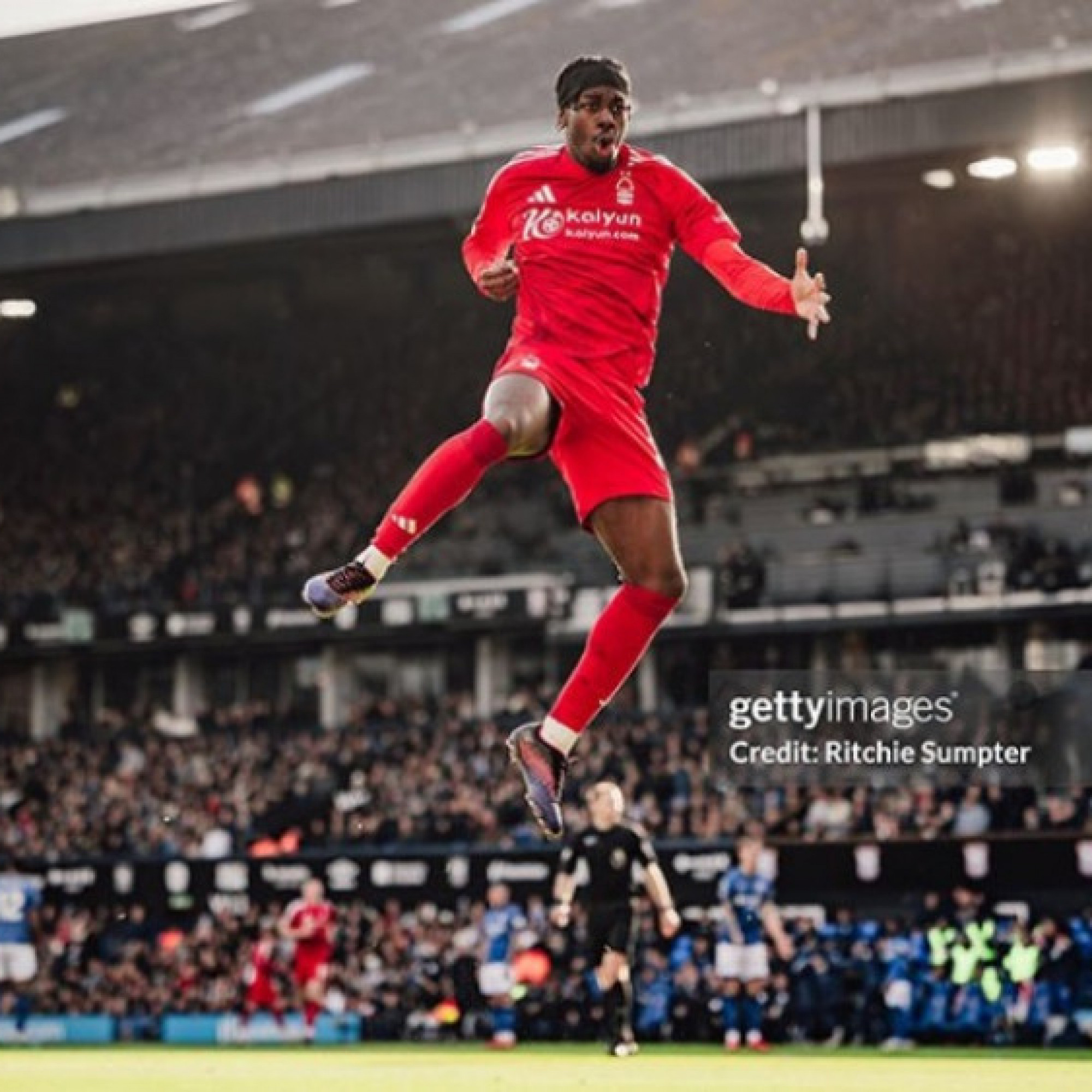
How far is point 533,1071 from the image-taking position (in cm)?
1538

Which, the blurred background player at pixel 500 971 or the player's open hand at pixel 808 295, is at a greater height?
the player's open hand at pixel 808 295

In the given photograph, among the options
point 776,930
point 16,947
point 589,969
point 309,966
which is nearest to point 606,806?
point 776,930

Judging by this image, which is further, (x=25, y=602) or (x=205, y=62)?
(x=25, y=602)

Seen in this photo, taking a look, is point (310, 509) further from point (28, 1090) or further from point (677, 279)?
point (28, 1090)

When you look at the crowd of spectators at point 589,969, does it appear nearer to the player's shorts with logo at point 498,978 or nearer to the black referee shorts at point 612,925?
the player's shorts with logo at point 498,978

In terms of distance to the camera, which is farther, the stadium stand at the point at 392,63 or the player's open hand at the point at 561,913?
the stadium stand at the point at 392,63

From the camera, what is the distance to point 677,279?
31375mm

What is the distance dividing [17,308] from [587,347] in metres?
27.0

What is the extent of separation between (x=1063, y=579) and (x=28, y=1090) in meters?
15.3

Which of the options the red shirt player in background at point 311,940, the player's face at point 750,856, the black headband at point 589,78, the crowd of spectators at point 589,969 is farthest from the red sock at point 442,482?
the red shirt player in background at point 311,940

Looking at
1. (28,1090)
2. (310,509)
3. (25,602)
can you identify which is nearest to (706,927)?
(28,1090)

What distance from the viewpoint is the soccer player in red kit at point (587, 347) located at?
8.08 metres

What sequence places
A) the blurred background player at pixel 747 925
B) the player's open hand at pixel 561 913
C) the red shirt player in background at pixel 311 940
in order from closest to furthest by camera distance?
the player's open hand at pixel 561 913, the blurred background player at pixel 747 925, the red shirt player in background at pixel 311 940

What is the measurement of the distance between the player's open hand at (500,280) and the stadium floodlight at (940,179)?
1894cm
